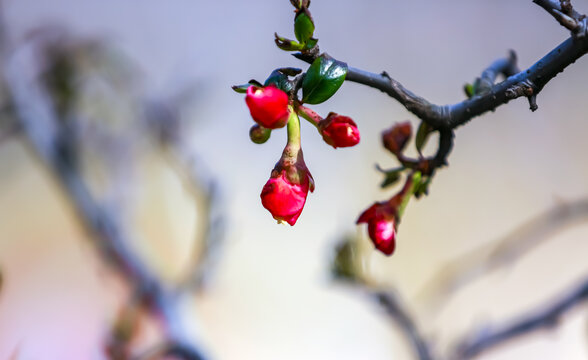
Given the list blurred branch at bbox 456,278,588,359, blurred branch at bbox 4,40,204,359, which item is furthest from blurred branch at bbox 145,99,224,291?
blurred branch at bbox 456,278,588,359

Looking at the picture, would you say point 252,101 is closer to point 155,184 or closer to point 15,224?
point 155,184

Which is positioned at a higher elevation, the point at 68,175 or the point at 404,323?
the point at 68,175

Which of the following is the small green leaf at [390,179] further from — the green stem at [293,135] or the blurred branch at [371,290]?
the blurred branch at [371,290]

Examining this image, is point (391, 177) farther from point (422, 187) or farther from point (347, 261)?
point (347, 261)

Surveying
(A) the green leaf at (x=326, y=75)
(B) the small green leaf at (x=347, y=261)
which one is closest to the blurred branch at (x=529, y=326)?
(B) the small green leaf at (x=347, y=261)

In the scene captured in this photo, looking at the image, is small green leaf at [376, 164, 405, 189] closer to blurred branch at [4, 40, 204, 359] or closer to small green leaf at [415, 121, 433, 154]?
small green leaf at [415, 121, 433, 154]

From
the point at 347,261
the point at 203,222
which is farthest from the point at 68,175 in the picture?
the point at 347,261
